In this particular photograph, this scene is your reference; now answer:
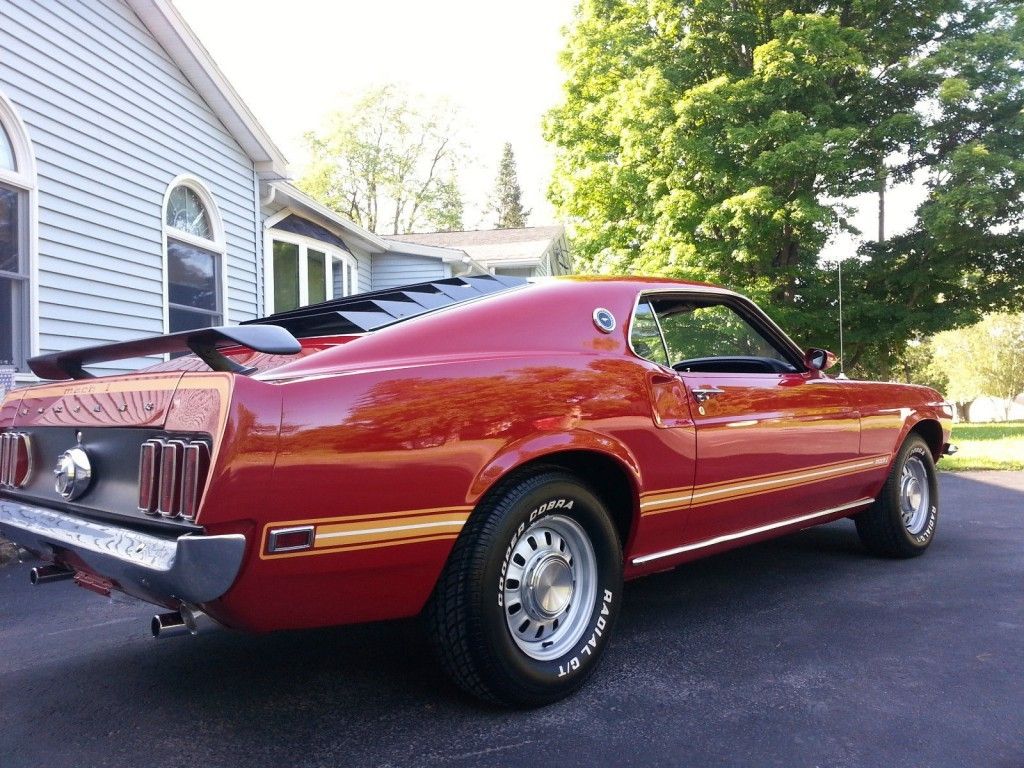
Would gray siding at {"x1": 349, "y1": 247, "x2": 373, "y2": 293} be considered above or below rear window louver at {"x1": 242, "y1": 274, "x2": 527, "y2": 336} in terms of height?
above

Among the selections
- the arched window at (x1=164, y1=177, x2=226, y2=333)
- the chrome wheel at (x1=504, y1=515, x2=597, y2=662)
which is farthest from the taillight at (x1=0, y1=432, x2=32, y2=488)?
the arched window at (x1=164, y1=177, x2=226, y2=333)

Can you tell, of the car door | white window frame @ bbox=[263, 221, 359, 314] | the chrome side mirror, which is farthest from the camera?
white window frame @ bbox=[263, 221, 359, 314]

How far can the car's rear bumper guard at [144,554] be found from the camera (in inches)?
81.1

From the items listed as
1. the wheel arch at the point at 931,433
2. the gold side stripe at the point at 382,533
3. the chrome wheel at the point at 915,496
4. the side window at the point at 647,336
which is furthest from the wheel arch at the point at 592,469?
the wheel arch at the point at 931,433

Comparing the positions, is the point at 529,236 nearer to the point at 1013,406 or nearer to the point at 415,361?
the point at 415,361

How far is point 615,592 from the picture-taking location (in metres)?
2.93

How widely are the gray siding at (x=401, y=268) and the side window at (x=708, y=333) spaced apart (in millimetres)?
12320

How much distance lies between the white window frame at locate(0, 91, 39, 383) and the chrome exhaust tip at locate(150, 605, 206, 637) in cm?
509

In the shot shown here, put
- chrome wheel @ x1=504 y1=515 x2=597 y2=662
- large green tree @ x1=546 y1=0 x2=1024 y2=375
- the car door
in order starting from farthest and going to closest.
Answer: large green tree @ x1=546 y1=0 x2=1024 y2=375 → the car door → chrome wheel @ x1=504 y1=515 x2=597 y2=662

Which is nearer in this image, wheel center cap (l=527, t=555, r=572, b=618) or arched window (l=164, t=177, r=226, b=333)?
wheel center cap (l=527, t=555, r=572, b=618)

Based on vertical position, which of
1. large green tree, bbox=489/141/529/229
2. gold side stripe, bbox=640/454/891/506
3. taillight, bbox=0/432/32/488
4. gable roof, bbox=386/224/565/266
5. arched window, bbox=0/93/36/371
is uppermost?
large green tree, bbox=489/141/529/229

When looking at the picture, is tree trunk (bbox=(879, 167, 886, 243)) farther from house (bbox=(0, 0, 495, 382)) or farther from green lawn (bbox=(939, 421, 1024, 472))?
house (bbox=(0, 0, 495, 382))

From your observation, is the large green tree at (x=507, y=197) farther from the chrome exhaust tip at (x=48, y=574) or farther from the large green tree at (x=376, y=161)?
the chrome exhaust tip at (x=48, y=574)

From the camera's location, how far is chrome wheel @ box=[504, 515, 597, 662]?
2.70 meters
